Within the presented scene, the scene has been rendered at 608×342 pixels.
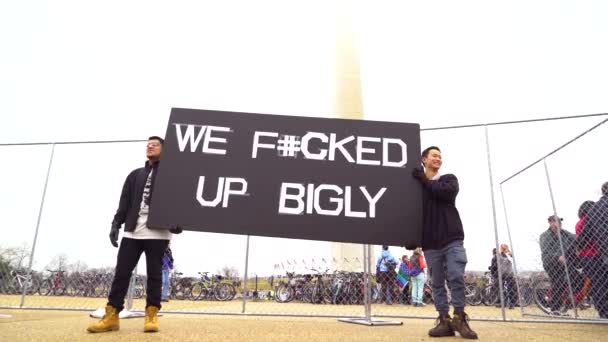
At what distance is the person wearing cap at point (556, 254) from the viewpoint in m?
5.39

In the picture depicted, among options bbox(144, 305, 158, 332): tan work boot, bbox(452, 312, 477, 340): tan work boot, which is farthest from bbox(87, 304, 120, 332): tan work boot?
bbox(452, 312, 477, 340): tan work boot

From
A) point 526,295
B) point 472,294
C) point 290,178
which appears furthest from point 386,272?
point 290,178

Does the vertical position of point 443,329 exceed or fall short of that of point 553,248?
it falls short

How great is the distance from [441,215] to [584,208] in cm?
275

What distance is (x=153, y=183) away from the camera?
383 centimetres

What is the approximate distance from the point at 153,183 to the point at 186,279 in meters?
7.56

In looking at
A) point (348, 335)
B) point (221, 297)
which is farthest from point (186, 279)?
point (348, 335)

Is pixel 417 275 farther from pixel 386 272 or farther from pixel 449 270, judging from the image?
pixel 449 270

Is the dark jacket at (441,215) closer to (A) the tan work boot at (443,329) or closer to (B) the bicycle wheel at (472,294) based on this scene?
(A) the tan work boot at (443,329)

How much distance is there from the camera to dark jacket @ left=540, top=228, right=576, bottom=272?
17.6 feet

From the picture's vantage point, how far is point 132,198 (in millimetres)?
3779

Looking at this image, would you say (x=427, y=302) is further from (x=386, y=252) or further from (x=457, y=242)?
(x=457, y=242)

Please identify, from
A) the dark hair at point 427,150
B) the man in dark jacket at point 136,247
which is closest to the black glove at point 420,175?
the dark hair at point 427,150

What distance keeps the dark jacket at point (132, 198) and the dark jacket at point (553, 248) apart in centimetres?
530
